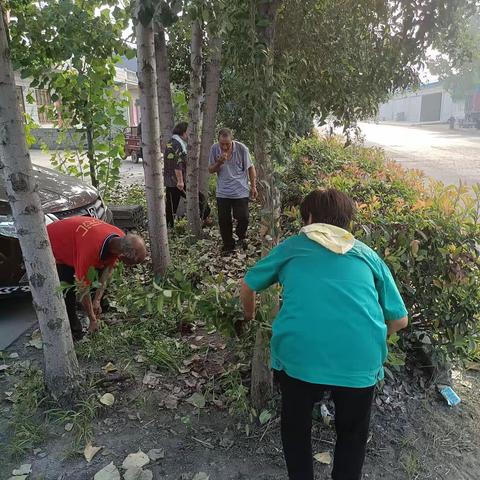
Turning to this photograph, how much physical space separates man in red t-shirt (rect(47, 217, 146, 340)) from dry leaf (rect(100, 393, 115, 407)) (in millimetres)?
700

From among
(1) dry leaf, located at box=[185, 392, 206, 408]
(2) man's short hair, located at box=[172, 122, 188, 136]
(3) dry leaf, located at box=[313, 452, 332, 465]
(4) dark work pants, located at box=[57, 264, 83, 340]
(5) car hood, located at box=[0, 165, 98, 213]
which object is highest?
(2) man's short hair, located at box=[172, 122, 188, 136]

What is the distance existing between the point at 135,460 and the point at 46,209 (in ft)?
9.61

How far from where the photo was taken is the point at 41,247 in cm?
274

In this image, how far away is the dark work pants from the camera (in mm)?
3705

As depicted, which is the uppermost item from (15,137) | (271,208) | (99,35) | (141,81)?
(99,35)

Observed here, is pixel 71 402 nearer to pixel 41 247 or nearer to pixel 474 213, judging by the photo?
pixel 41 247

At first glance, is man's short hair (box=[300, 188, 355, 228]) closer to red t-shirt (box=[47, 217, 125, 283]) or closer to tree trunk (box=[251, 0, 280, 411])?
tree trunk (box=[251, 0, 280, 411])

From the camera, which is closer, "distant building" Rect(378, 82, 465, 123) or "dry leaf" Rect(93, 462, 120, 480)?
"dry leaf" Rect(93, 462, 120, 480)

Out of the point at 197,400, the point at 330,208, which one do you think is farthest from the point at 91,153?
the point at 330,208

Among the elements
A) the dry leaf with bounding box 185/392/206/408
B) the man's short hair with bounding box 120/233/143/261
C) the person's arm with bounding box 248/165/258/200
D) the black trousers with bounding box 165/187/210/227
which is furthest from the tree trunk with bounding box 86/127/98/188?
the dry leaf with bounding box 185/392/206/408

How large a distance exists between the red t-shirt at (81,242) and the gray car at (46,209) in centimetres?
96

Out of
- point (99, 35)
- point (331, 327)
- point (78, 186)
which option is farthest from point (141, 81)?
point (331, 327)

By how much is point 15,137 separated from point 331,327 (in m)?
1.92

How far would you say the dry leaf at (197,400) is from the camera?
3.00m
